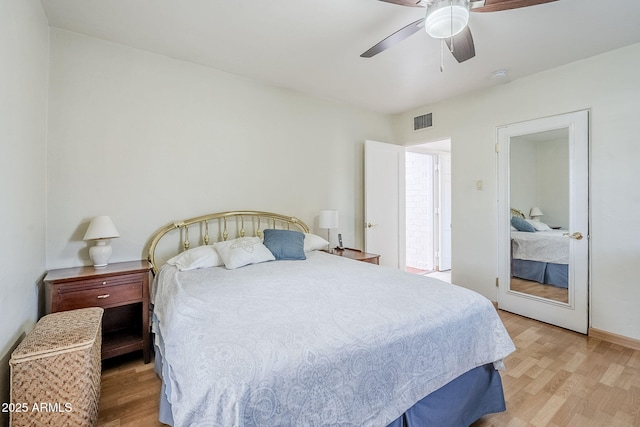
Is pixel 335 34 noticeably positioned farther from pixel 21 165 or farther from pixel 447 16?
pixel 21 165

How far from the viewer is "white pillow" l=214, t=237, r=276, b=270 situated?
2.50m

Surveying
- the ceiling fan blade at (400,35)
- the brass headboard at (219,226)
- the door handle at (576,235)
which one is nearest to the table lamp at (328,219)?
the brass headboard at (219,226)

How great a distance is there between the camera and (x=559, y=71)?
2951 millimetres

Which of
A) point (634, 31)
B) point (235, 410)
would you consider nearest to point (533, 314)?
point (634, 31)

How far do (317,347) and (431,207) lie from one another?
4.84 metres

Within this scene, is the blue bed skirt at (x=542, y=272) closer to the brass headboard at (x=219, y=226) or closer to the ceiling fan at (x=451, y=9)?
the brass headboard at (x=219, y=226)

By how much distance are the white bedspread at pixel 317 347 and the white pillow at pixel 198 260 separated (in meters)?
0.45

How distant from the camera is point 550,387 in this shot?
202 centimetres

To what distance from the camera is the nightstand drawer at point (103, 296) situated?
204 cm

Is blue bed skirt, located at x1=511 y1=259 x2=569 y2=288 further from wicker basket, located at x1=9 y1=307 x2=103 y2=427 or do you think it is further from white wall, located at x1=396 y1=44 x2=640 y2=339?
wicker basket, located at x1=9 y1=307 x2=103 y2=427

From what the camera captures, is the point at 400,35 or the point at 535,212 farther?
the point at 535,212

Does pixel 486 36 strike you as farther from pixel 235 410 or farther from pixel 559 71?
pixel 235 410

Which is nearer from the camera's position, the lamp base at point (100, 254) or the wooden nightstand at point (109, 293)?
the wooden nightstand at point (109, 293)

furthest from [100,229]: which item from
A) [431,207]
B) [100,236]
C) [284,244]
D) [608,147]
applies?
[431,207]
